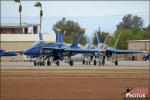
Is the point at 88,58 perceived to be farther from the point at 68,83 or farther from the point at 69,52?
the point at 68,83

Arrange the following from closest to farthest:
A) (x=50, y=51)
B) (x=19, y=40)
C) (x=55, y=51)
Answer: (x=50, y=51), (x=55, y=51), (x=19, y=40)

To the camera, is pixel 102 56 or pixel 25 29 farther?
pixel 25 29

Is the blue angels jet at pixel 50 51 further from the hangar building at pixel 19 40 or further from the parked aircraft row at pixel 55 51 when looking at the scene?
the hangar building at pixel 19 40

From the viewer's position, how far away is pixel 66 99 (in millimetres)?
22609

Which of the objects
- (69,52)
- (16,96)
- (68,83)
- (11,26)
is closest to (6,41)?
(11,26)

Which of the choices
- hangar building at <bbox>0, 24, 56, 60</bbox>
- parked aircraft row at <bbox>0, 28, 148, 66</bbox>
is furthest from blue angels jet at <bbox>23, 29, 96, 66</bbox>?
hangar building at <bbox>0, 24, 56, 60</bbox>

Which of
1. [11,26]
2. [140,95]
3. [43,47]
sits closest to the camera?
[140,95]

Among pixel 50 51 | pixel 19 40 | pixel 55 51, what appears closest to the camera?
pixel 50 51

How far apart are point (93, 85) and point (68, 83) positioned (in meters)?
1.83

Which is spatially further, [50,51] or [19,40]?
[19,40]

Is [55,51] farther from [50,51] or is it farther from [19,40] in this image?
[19,40]

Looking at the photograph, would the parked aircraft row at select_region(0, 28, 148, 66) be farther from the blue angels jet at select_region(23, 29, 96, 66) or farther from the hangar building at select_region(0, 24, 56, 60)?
the hangar building at select_region(0, 24, 56, 60)

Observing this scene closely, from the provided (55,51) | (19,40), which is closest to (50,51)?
(55,51)

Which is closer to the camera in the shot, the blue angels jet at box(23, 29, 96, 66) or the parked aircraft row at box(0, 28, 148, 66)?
the parked aircraft row at box(0, 28, 148, 66)
